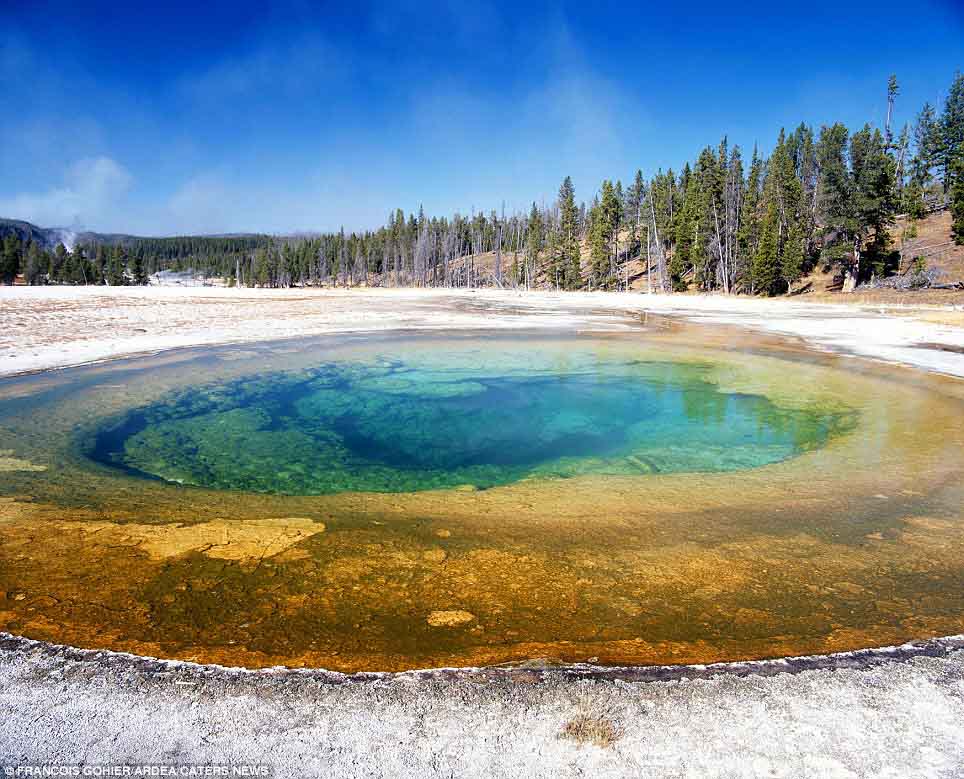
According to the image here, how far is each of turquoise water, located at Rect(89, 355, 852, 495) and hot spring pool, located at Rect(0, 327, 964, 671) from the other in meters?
0.06

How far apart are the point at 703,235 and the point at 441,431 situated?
52.8 meters

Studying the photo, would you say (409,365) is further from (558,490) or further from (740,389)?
(558,490)

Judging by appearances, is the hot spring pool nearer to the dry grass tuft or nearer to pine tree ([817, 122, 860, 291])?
the dry grass tuft

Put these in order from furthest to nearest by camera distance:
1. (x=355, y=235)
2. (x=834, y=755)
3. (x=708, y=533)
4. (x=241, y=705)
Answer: (x=355, y=235)
(x=708, y=533)
(x=241, y=705)
(x=834, y=755)

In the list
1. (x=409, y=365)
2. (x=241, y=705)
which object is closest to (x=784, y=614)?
(x=241, y=705)

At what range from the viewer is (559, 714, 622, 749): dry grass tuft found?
2.73 m

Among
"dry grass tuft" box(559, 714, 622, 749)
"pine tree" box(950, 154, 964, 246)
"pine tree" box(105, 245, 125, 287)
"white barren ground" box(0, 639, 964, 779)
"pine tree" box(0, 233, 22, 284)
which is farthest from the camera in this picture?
"pine tree" box(105, 245, 125, 287)

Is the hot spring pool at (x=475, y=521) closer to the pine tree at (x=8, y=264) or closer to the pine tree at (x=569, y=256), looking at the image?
the pine tree at (x=569, y=256)

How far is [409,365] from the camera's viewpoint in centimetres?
1549

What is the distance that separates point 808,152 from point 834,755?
80264 mm

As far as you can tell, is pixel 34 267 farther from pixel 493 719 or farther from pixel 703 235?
pixel 493 719

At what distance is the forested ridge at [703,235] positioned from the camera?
43.2 m

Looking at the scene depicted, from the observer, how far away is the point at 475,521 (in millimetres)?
5730

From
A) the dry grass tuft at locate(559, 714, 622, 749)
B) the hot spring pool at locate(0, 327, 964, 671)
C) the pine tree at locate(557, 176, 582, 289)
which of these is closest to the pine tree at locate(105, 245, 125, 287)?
the pine tree at locate(557, 176, 582, 289)
